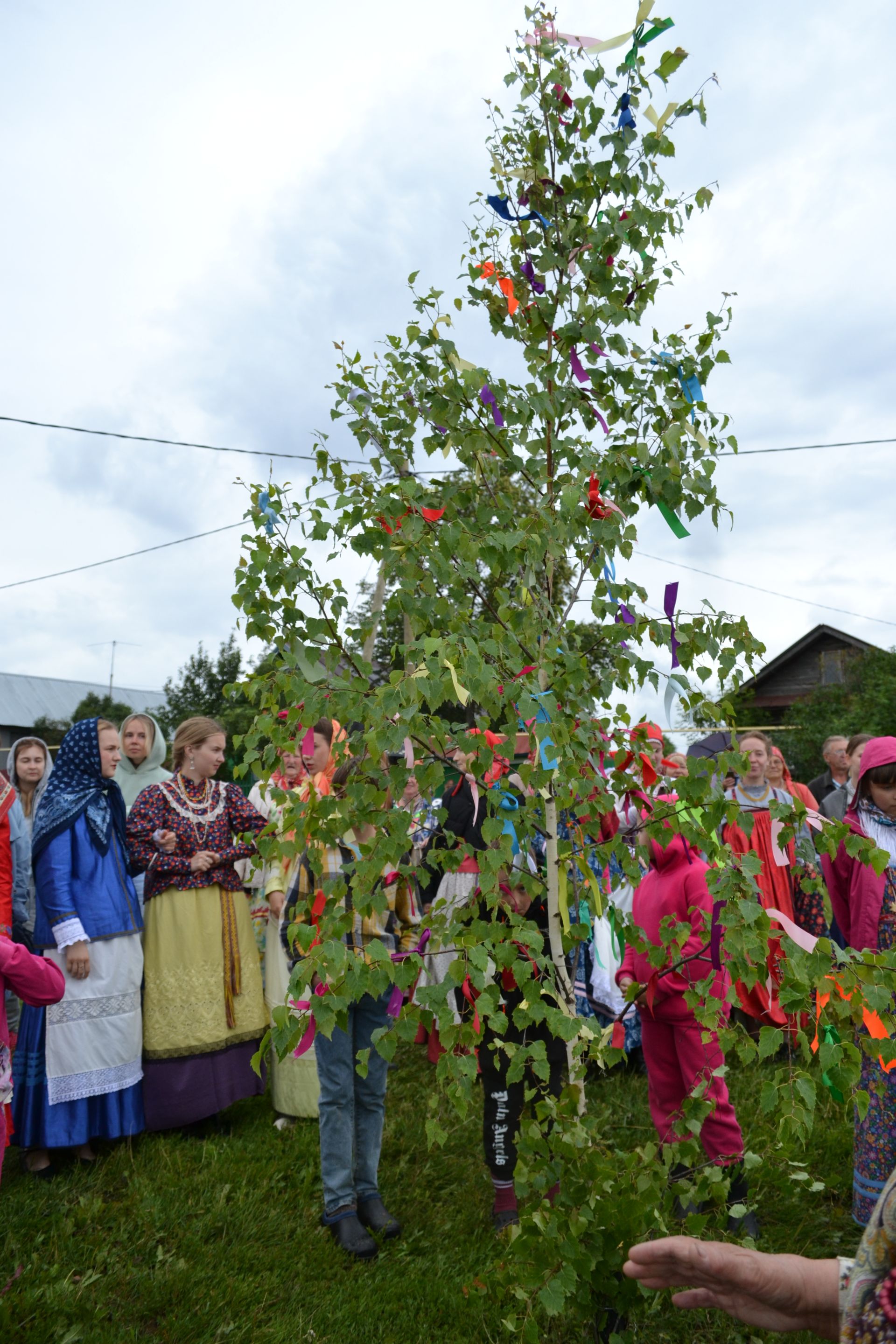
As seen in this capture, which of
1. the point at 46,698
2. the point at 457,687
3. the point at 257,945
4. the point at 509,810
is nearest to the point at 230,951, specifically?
the point at 257,945

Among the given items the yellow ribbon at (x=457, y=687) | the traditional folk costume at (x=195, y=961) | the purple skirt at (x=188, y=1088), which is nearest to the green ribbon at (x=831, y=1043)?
the yellow ribbon at (x=457, y=687)

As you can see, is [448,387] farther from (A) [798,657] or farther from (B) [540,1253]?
(A) [798,657]

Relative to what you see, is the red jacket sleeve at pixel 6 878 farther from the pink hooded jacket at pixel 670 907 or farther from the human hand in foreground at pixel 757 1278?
the human hand in foreground at pixel 757 1278

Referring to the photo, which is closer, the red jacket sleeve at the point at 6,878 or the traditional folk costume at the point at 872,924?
the traditional folk costume at the point at 872,924

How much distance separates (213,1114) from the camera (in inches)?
168

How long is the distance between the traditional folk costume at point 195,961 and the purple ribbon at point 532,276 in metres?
2.74

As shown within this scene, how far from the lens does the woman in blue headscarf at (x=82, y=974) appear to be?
12.6 feet

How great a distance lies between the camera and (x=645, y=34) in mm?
1904

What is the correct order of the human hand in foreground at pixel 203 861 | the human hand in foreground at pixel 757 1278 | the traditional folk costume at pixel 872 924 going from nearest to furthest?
1. the human hand in foreground at pixel 757 1278
2. the traditional folk costume at pixel 872 924
3. the human hand in foreground at pixel 203 861

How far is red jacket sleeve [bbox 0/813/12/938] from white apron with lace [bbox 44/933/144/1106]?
0.24m

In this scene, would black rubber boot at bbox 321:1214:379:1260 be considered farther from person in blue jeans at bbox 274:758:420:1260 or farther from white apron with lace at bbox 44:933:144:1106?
white apron with lace at bbox 44:933:144:1106

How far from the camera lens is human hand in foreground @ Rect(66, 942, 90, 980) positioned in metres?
3.89

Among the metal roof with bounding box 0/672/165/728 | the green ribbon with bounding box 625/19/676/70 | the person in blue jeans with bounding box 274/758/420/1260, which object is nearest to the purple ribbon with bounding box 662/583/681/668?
the green ribbon with bounding box 625/19/676/70

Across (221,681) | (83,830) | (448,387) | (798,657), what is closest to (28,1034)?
(83,830)
